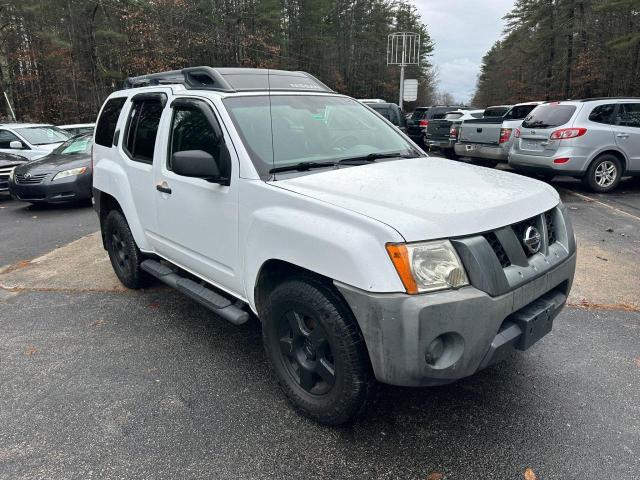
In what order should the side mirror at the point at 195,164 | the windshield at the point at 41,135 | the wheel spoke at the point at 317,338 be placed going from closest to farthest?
the wheel spoke at the point at 317,338 < the side mirror at the point at 195,164 < the windshield at the point at 41,135

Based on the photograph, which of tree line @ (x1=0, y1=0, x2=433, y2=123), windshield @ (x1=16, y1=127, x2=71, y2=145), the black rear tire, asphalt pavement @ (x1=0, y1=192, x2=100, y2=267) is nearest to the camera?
the black rear tire

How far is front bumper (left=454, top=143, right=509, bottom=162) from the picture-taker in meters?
10.5

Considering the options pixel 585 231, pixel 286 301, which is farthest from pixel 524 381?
pixel 585 231

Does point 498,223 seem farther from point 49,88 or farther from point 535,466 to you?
point 49,88

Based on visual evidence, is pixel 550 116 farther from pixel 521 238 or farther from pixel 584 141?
pixel 521 238

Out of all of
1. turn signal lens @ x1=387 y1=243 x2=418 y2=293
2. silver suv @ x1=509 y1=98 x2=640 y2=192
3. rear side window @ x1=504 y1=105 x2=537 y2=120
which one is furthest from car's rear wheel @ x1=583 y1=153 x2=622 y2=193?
turn signal lens @ x1=387 y1=243 x2=418 y2=293

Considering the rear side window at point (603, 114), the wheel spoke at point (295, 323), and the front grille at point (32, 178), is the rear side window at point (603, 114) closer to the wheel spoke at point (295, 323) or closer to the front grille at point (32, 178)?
the wheel spoke at point (295, 323)

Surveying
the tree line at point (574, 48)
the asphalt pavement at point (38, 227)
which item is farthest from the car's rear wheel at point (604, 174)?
the tree line at point (574, 48)

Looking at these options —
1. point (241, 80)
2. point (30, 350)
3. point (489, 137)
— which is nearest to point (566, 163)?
point (489, 137)

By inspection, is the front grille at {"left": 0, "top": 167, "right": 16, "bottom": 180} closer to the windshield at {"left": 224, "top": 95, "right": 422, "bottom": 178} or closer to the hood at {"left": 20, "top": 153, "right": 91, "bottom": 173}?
the hood at {"left": 20, "top": 153, "right": 91, "bottom": 173}

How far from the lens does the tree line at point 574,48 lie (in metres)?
27.1

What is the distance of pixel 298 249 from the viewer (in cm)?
243

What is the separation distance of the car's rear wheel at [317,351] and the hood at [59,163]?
8335mm

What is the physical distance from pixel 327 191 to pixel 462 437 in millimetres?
1547
